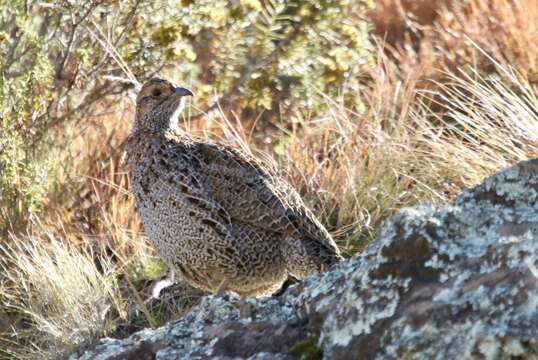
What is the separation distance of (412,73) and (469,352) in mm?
5979

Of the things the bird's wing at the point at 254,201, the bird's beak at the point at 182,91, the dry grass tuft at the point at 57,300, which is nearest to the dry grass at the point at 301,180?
the dry grass tuft at the point at 57,300

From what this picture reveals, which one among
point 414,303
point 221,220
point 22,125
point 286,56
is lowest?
point 286,56

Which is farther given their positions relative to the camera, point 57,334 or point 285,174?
point 285,174

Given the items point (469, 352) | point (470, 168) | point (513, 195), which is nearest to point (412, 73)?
point (470, 168)

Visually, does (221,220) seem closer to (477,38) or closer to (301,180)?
(301,180)

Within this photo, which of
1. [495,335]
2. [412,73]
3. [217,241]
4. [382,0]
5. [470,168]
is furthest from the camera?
[382,0]

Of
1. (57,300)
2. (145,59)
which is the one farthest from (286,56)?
(57,300)

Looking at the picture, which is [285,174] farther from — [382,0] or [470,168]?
[382,0]

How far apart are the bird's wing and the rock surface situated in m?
2.27

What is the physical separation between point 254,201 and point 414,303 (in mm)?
2953

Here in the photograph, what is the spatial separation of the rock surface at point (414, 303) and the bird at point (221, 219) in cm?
216

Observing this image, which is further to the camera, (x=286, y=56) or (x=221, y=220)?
(x=286, y=56)

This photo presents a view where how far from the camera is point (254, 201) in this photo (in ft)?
18.8

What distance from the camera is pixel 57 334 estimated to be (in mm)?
5961
